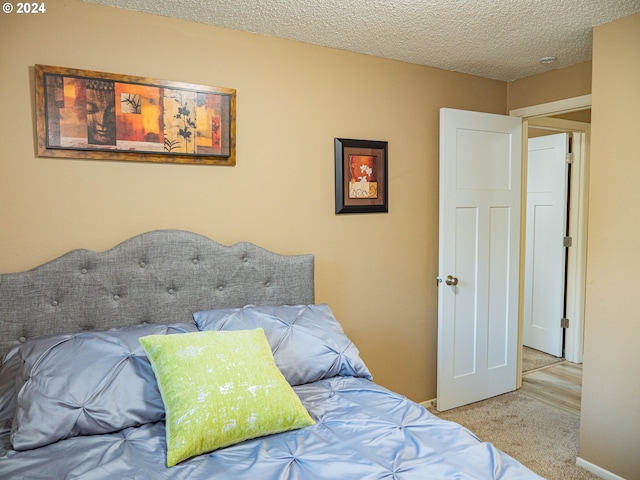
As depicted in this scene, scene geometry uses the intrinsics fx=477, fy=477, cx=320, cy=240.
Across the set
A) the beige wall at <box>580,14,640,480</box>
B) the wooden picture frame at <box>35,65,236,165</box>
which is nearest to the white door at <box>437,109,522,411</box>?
the beige wall at <box>580,14,640,480</box>

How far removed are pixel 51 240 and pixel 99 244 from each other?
0.66 ft

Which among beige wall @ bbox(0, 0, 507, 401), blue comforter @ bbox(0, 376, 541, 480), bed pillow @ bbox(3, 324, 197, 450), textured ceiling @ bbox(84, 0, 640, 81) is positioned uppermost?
textured ceiling @ bbox(84, 0, 640, 81)

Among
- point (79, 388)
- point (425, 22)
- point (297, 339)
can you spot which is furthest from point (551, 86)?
point (79, 388)

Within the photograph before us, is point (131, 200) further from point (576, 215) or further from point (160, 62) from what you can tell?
point (576, 215)

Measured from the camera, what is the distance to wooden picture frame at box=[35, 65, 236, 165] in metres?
2.14

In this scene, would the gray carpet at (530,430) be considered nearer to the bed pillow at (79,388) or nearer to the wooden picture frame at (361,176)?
the wooden picture frame at (361,176)

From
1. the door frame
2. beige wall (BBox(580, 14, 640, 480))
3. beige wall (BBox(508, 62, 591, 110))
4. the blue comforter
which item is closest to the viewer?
the blue comforter

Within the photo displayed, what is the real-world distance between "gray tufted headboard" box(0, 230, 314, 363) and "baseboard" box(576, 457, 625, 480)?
179cm

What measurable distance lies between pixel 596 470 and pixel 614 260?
1162 mm

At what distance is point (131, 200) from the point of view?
7.68 feet

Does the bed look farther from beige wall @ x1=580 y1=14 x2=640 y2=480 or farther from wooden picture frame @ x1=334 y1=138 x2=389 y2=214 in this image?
beige wall @ x1=580 y1=14 x2=640 y2=480

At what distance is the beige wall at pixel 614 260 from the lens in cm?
243

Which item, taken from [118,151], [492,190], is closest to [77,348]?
[118,151]

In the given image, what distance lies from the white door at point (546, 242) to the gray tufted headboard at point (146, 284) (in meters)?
2.92
